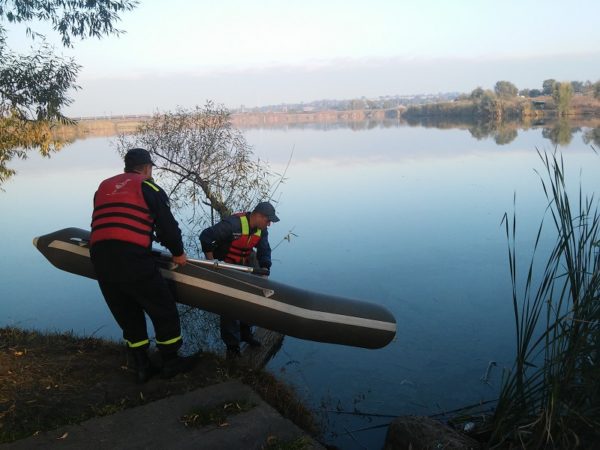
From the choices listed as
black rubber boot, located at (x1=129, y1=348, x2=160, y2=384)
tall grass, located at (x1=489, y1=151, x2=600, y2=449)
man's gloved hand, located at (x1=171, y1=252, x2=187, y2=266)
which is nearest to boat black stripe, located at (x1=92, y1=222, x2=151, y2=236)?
man's gloved hand, located at (x1=171, y1=252, x2=187, y2=266)

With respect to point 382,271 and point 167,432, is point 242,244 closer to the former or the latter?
point 167,432

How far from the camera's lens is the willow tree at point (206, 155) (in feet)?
24.2

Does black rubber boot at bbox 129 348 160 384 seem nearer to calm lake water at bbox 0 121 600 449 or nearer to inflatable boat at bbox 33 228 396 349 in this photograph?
inflatable boat at bbox 33 228 396 349

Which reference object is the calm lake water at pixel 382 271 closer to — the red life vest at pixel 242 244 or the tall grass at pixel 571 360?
the tall grass at pixel 571 360

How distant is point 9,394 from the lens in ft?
12.0

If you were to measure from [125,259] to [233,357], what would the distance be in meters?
1.58

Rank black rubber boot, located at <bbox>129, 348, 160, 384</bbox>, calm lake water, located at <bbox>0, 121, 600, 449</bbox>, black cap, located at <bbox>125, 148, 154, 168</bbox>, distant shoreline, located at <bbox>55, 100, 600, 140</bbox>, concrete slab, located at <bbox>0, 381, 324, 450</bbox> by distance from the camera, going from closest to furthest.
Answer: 1. concrete slab, located at <bbox>0, 381, 324, 450</bbox>
2. black cap, located at <bbox>125, 148, 154, 168</bbox>
3. black rubber boot, located at <bbox>129, 348, 160, 384</bbox>
4. calm lake water, located at <bbox>0, 121, 600, 449</bbox>
5. distant shoreline, located at <bbox>55, 100, 600, 140</bbox>

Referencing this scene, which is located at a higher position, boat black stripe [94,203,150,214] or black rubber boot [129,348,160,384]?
boat black stripe [94,203,150,214]

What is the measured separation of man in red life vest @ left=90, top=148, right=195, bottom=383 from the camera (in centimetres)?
350

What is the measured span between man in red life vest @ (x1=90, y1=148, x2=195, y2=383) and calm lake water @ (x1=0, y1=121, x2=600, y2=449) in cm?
221

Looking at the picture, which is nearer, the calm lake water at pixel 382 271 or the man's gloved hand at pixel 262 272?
the man's gloved hand at pixel 262 272

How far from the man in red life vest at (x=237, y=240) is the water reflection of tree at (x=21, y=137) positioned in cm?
307

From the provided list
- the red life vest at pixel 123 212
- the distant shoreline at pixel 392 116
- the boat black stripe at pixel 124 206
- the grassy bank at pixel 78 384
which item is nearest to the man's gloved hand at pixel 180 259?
the red life vest at pixel 123 212

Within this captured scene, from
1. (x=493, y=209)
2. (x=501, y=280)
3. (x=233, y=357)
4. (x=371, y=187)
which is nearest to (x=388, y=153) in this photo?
(x=371, y=187)
